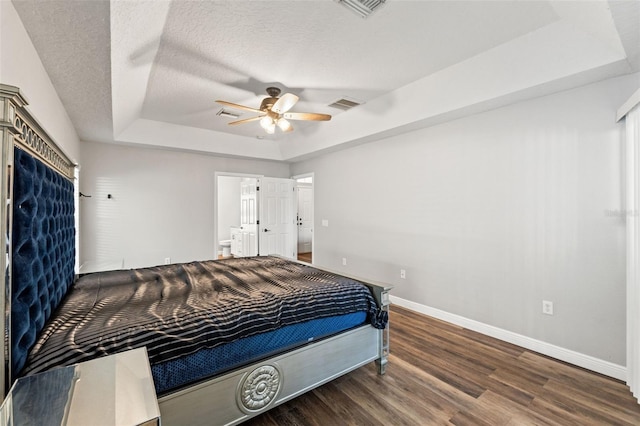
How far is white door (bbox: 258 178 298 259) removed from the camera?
6.04m

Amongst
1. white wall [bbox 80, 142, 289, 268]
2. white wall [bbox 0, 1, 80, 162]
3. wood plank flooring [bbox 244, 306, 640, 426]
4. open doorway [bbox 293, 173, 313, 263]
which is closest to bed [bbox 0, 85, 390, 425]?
wood plank flooring [bbox 244, 306, 640, 426]

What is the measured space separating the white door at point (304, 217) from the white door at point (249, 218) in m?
2.27

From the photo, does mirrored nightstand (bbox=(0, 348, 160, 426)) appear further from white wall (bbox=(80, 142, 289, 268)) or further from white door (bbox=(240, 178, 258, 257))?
white door (bbox=(240, 178, 258, 257))

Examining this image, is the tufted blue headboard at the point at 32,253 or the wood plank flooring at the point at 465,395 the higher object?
the tufted blue headboard at the point at 32,253

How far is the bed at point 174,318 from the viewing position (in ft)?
4.03

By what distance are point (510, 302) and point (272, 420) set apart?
99.9 inches

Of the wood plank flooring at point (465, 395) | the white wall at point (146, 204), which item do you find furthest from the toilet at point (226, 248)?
the wood plank flooring at point (465, 395)

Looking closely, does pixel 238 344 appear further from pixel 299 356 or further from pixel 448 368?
pixel 448 368

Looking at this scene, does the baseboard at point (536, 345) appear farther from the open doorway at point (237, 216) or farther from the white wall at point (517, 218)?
the open doorway at point (237, 216)

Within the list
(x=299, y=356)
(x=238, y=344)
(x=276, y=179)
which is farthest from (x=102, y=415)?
(x=276, y=179)

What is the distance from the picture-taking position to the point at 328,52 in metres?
2.56

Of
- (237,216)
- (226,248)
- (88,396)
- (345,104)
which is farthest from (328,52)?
(237,216)

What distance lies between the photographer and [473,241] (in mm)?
3205

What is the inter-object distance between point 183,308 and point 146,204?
3.75 meters
